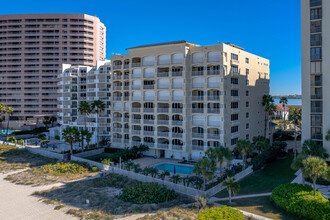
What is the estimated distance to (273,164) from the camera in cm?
4381

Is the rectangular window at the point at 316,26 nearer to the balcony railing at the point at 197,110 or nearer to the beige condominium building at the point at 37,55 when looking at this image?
the balcony railing at the point at 197,110

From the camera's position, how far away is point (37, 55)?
107 meters

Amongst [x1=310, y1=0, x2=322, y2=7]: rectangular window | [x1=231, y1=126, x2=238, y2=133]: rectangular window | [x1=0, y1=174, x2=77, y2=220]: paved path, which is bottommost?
[x1=0, y1=174, x2=77, y2=220]: paved path

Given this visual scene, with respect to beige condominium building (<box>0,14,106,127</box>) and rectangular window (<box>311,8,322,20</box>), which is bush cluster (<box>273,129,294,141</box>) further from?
beige condominium building (<box>0,14,106,127</box>)

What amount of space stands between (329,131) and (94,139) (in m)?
51.6

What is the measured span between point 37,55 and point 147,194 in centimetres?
9732

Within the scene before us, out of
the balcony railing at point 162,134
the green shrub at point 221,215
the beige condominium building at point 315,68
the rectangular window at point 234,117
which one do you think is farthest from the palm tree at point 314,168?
the balcony railing at point 162,134

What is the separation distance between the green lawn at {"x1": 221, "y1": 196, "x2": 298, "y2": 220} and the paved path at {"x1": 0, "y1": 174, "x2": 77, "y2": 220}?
18.0 m

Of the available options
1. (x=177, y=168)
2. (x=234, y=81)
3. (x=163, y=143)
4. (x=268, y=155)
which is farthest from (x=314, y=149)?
(x=163, y=143)

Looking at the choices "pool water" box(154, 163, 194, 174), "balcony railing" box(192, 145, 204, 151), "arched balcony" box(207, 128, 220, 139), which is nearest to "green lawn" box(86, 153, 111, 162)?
"pool water" box(154, 163, 194, 174)

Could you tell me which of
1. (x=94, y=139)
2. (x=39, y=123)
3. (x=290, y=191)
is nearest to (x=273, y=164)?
(x=290, y=191)

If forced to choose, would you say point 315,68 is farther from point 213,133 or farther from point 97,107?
point 97,107

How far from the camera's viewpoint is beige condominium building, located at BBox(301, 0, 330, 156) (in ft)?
130

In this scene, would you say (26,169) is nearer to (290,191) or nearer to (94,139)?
(94,139)
